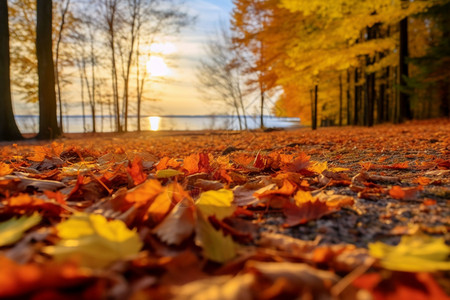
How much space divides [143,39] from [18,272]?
17.7 m

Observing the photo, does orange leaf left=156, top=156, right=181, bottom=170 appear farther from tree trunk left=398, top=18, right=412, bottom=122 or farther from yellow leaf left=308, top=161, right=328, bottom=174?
tree trunk left=398, top=18, right=412, bottom=122

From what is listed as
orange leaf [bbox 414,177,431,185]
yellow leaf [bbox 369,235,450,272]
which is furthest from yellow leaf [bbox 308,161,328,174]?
yellow leaf [bbox 369,235,450,272]

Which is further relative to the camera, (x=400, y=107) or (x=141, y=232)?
(x=400, y=107)

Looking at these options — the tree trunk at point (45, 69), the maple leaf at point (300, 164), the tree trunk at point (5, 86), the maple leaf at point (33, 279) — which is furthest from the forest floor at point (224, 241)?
the tree trunk at point (5, 86)

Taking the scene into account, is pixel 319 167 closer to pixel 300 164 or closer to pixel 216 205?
pixel 300 164

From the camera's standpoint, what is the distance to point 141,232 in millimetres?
841

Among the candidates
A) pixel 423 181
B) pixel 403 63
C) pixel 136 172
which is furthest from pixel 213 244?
pixel 403 63

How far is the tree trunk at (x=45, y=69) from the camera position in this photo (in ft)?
26.4

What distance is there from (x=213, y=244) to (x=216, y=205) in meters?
0.23

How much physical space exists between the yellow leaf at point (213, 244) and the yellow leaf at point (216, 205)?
0.13 meters

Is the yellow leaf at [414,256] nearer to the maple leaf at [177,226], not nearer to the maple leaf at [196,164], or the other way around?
the maple leaf at [177,226]

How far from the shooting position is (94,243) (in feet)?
2.01

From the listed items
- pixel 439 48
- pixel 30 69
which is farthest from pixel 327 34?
pixel 30 69

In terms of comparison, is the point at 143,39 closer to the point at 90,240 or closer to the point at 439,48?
the point at 439,48
